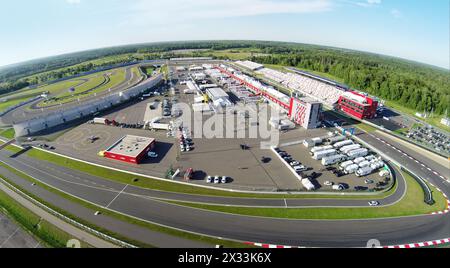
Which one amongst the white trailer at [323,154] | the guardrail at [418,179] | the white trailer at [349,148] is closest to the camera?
the guardrail at [418,179]

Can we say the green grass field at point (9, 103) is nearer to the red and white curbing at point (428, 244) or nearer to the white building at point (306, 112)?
the white building at point (306, 112)

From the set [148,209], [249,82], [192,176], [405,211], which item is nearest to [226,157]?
[192,176]

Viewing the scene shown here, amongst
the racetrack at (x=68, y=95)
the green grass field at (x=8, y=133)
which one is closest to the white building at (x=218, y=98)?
the racetrack at (x=68, y=95)

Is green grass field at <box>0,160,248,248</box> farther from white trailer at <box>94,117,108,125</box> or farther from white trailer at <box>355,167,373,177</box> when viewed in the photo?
white trailer at <box>94,117,108,125</box>

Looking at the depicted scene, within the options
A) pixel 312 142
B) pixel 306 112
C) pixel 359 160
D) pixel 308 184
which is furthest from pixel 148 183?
pixel 306 112

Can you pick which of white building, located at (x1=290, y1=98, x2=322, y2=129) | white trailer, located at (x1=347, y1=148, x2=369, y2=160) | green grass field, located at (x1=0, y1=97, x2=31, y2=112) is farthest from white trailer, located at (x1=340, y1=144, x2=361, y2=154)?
green grass field, located at (x1=0, y1=97, x2=31, y2=112)

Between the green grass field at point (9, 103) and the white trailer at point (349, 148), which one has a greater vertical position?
the green grass field at point (9, 103)
